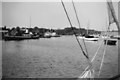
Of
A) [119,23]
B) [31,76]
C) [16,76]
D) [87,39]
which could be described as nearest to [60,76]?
[31,76]

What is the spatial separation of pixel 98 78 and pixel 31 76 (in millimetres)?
4319

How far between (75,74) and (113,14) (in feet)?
28.4

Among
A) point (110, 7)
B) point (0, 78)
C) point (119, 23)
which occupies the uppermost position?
point (110, 7)

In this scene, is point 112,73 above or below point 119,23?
below

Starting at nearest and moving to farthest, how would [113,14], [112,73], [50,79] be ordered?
[113,14] < [50,79] < [112,73]

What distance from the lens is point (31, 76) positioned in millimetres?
9391

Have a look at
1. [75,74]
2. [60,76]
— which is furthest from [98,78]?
[60,76]

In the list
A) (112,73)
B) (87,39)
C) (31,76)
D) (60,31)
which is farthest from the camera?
(60,31)

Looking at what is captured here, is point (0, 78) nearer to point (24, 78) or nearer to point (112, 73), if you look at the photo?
point (24, 78)

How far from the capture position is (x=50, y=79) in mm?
8789

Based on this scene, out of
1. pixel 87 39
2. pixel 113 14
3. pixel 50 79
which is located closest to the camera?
pixel 113 14

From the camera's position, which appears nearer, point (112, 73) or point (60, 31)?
point (112, 73)

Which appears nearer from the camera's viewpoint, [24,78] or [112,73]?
[24,78]

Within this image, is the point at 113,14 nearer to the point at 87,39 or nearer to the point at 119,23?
the point at 119,23
